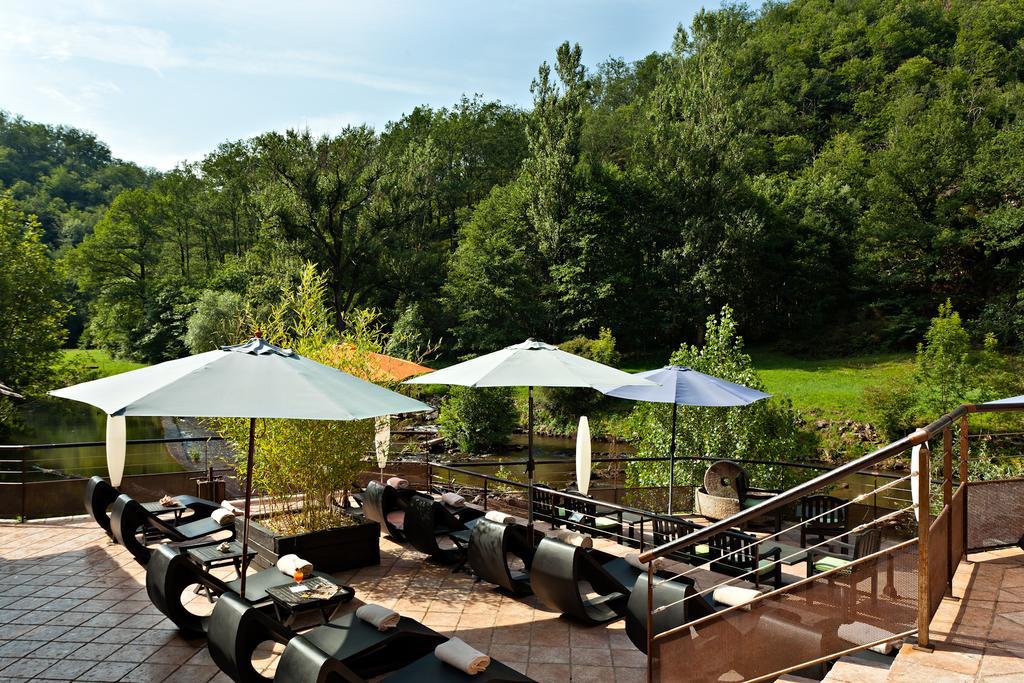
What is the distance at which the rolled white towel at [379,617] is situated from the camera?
4.04 meters

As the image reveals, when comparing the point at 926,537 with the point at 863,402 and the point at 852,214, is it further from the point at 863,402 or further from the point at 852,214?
the point at 852,214

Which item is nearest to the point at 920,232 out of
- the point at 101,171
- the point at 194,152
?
the point at 194,152

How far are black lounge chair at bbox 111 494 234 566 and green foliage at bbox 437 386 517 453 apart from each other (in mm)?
14284

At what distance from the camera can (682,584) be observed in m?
3.95

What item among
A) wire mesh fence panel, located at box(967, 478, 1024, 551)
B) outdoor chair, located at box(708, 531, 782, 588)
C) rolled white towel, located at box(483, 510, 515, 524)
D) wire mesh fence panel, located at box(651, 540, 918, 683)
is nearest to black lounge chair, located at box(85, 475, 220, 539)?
rolled white towel, located at box(483, 510, 515, 524)

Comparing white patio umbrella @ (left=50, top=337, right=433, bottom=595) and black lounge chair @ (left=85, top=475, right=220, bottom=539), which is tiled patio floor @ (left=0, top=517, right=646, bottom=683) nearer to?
black lounge chair @ (left=85, top=475, right=220, bottom=539)

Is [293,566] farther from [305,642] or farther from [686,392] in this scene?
[686,392]

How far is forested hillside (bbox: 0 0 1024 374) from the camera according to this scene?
2997 centimetres

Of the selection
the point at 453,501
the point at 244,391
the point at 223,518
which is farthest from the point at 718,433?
the point at 244,391

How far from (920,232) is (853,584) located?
32514mm

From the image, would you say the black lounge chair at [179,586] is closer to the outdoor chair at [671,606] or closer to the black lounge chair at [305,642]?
the black lounge chair at [305,642]

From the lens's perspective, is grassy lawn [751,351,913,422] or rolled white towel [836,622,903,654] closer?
rolled white towel [836,622,903,654]

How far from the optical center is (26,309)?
A: 59.8ft

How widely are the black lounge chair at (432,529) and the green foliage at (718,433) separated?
7280 mm
